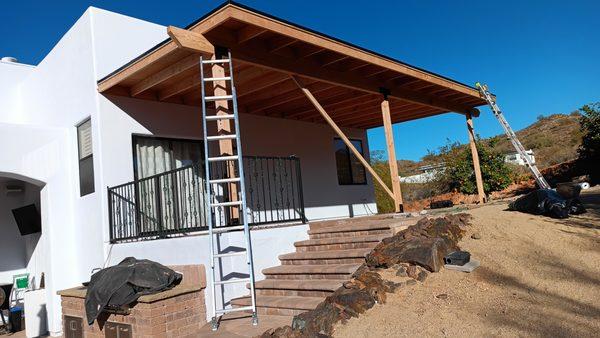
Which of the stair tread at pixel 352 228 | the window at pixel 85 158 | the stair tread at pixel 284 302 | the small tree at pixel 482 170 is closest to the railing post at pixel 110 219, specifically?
the window at pixel 85 158

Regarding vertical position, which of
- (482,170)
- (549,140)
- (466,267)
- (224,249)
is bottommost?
(466,267)

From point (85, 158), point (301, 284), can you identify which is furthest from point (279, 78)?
point (85, 158)

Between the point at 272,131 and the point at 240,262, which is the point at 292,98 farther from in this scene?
the point at 240,262

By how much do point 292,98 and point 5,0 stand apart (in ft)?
22.9

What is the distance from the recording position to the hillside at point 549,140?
22203 millimetres

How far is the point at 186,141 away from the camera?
8773 mm

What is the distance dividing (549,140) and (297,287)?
28.5 m

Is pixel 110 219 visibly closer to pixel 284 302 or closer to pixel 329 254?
pixel 284 302

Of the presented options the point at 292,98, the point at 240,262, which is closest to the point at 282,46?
the point at 292,98

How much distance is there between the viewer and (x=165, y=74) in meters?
6.87

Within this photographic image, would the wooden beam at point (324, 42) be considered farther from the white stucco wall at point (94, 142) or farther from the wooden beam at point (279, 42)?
the white stucco wall at point (94, 142)

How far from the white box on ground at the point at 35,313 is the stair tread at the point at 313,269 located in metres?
5.14

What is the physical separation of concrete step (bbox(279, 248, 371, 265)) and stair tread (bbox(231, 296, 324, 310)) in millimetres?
771

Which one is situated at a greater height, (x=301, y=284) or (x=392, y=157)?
(x=392, y=157)
